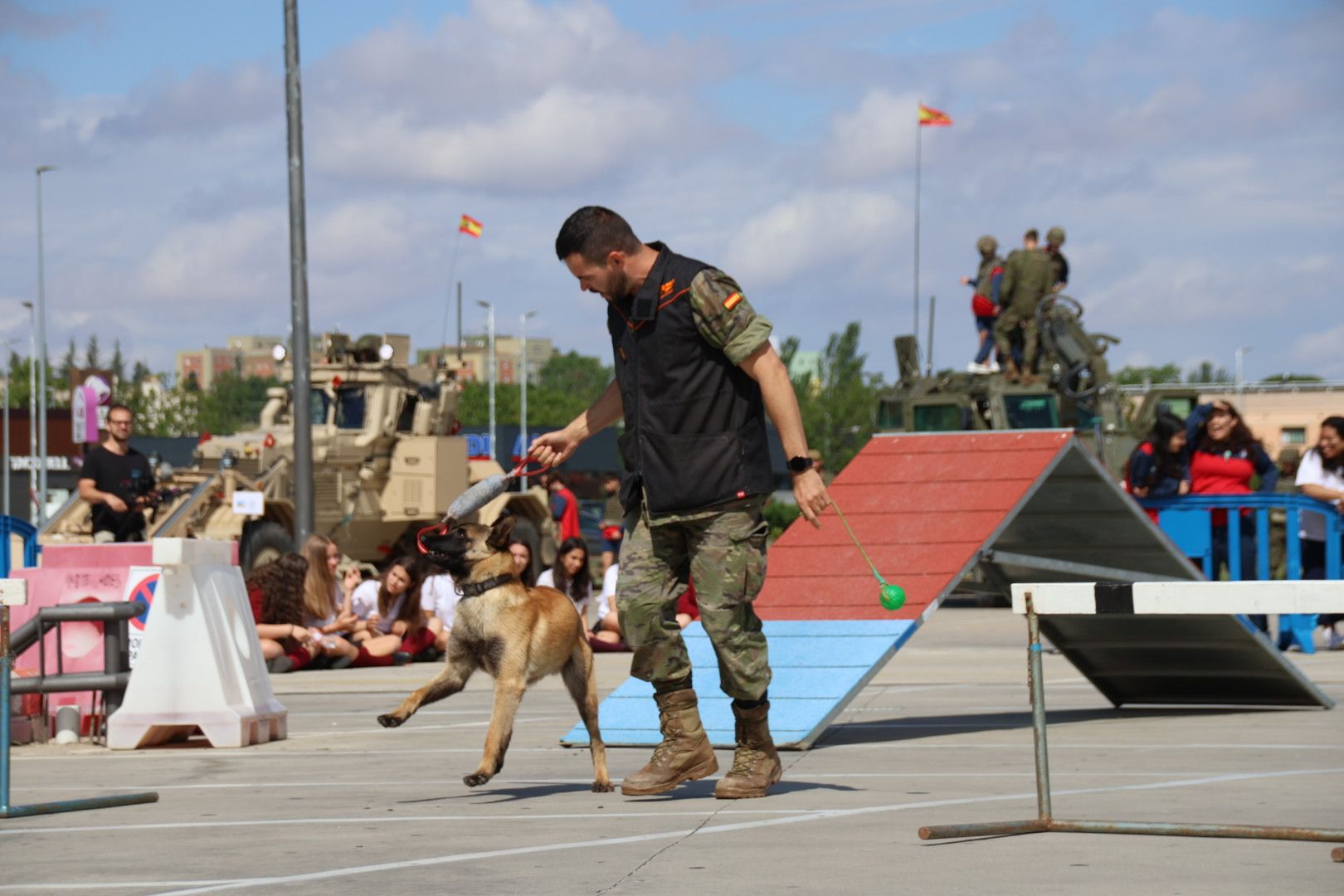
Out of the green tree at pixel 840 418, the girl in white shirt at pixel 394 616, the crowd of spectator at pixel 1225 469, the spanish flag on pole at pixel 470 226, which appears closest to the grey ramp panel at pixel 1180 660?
the crowd of spectator at pixel 1225 469

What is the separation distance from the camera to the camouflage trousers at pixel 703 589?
675 centimetres

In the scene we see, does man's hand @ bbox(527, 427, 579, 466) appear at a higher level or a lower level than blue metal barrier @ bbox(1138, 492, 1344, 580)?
higher

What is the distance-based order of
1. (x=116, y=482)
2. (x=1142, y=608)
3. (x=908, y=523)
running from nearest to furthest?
(x=1142, y=608) < (x=908, y=523) < (x=116, y=482)

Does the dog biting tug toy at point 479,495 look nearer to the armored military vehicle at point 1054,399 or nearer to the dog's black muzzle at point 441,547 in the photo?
the dog's black muzzle at point 441,547

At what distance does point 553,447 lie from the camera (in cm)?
734

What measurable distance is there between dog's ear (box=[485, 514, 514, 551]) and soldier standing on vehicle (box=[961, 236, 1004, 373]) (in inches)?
762

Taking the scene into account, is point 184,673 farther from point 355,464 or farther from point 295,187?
point 355,464

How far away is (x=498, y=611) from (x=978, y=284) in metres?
20.1

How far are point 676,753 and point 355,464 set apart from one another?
60.4 ft

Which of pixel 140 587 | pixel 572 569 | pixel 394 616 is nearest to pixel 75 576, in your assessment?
pixel 140 587

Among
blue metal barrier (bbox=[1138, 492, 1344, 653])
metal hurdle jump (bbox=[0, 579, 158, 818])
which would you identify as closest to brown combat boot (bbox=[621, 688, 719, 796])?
metal hurdle jump (bbox=[0, 579, 158, 818])

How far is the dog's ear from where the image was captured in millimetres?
7453

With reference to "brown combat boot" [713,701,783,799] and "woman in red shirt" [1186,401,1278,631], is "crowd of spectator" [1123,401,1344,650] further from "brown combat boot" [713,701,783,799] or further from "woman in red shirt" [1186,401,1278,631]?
"brown combat boot" [713,701,783,799]

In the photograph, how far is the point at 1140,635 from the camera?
10492 mm
